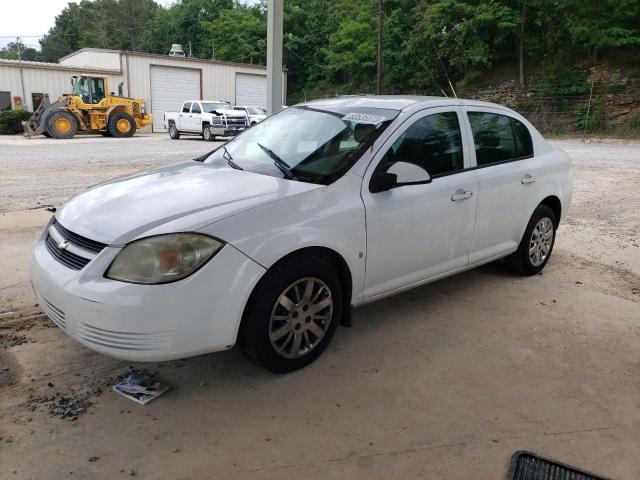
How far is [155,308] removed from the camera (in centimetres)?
270

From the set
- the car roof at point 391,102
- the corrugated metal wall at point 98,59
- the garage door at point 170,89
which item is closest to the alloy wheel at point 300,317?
the car roof at point 391,102

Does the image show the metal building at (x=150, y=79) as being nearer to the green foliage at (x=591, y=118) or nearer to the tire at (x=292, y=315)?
the green foliage at (x=591, y=118)

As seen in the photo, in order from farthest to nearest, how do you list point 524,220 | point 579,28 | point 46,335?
point 579,28
point 524,220
point 46,335

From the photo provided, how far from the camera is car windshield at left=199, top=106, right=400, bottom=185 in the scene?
359cm

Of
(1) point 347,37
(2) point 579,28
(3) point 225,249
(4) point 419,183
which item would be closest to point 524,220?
(4) point 419,183

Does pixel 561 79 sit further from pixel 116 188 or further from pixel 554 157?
pixel 116 188

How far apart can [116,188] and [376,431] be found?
2.17 meters

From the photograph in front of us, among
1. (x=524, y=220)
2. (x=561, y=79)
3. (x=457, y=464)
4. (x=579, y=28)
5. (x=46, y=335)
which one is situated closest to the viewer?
(x=457, y=464)

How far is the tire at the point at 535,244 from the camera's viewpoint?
5.02 metres

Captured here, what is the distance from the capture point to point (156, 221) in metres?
2.91

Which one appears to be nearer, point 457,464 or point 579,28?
point 457,464

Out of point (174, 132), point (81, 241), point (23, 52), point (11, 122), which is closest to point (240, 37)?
point (174, 132)

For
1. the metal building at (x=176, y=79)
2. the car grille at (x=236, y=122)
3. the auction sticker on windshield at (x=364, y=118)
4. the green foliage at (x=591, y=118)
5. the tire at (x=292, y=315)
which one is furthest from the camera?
the metal building at (x=176, y=79)

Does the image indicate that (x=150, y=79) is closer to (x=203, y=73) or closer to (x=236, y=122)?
Answer: (x=203, y=73)
